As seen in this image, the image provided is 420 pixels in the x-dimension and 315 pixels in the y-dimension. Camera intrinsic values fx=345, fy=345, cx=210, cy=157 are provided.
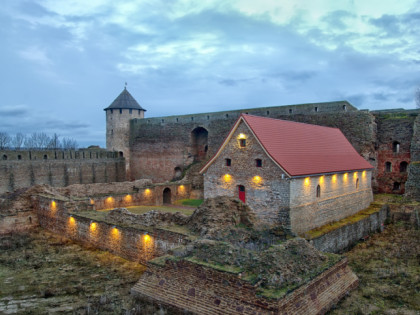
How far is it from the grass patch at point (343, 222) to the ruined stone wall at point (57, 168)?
22.7 meters

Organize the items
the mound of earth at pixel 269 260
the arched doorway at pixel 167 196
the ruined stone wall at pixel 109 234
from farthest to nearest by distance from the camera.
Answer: the arched doorway at pixel 167 196 < the ruined stone wall at pixel 109 234 < the mound of earth at pixel 269 260

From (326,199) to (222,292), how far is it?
10.5 m

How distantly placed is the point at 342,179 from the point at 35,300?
14869mm

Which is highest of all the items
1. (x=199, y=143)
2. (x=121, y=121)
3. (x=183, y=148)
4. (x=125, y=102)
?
(x=125, y=102)

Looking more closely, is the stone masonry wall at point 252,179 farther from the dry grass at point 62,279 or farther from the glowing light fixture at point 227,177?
the dry grass at point 62,279

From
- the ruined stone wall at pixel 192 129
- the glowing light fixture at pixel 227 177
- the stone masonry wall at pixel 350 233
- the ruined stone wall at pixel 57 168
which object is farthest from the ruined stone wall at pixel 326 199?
the ruined stone wall at pixel 57 168

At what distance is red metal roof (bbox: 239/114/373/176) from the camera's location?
15.5 meters

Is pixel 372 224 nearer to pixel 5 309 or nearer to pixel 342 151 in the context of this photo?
pixel 342 151

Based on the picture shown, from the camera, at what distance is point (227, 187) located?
16938 millimetres

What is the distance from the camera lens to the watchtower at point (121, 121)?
3600 centimetres

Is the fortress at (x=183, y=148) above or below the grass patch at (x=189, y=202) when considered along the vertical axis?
above

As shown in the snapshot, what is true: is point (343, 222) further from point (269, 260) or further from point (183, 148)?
point (183, 148)

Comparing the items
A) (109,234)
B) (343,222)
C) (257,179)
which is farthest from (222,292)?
(343,222)

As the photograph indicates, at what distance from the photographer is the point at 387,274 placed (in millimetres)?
11703
